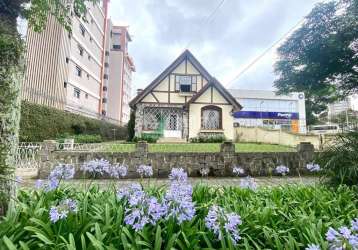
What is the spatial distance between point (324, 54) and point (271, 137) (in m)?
9.31

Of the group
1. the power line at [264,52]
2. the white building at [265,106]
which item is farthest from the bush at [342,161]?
the white building at [265,106]

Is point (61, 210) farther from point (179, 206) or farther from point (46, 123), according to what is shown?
point (46, 123)

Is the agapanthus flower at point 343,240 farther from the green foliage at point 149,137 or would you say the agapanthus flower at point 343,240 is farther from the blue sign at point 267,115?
the blue sign at point 267,115

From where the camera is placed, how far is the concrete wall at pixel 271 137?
15.8 meters

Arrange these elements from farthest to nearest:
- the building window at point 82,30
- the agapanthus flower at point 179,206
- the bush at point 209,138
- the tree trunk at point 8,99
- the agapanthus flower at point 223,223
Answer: the building window at point 82,30
the bush at point 209,138
the tree trunk at point 8,99
the agapanthus flower at point 179,206
the agapanthus flower at point 223,223

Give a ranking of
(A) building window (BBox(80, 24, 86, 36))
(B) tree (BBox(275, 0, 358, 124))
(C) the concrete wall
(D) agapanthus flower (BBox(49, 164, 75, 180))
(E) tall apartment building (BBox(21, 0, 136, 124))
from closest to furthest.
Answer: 1. (D) agapanthus flower (BBox(49, 164, 75, 180))
2. (B) tree (BBox(275, 0, 358, 124))
3. (C) the concrete wall
4. (E) tall apartment building (BBox(21, 0, 136, 124))
5. (A) building window (BBox(80, 24, 86, 36))

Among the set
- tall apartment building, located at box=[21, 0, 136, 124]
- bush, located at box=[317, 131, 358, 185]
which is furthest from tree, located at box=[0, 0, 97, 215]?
tall apartment building, located at box=[21, 0, 136, 124]

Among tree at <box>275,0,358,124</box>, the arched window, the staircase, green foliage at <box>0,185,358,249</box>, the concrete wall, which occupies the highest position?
tree at <box>275,0,358,124</box>

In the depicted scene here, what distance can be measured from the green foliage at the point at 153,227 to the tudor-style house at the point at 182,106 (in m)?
14.6

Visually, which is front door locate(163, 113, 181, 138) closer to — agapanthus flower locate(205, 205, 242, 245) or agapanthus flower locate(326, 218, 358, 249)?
agapanthus flower locate(205, 205, 242, 245)

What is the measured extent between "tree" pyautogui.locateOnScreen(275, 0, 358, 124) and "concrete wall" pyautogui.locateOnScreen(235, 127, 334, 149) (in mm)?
3590

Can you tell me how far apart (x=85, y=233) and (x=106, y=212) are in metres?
0.27

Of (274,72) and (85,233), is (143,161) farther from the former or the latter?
(274,72)

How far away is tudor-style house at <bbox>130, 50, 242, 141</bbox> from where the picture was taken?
1725cm
